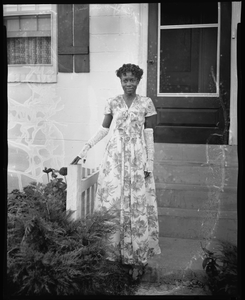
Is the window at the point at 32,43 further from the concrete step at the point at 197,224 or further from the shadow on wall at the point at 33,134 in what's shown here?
the concrete step at the point at 197,224

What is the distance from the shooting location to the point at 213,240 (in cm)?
318

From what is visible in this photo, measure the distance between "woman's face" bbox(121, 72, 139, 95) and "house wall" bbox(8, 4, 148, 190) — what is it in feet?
0.36

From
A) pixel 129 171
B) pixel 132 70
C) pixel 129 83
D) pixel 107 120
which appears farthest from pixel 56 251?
pixel 132 70

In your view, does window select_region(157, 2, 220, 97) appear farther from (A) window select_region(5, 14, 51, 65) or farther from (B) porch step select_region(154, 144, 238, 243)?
(A) window select_region(5, 14, 51, 65)

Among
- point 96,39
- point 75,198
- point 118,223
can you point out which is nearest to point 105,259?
point 118,223

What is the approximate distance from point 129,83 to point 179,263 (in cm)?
161

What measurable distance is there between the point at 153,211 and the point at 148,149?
0.57 m

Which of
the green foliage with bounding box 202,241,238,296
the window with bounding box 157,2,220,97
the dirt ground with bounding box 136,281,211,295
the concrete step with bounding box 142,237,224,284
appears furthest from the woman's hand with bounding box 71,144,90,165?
the green foliage with bounding box 202,241,238,296

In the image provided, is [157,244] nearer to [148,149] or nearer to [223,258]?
[223,258]

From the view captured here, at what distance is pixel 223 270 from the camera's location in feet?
9.49

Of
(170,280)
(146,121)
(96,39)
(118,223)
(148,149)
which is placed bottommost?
(170,280)

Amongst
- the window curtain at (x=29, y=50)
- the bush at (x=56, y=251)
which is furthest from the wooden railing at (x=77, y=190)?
the window curtain at (x=29, y=50)

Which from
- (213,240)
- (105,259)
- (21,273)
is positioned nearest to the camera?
(21,273)

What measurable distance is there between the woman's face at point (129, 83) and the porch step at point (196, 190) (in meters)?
0.58
